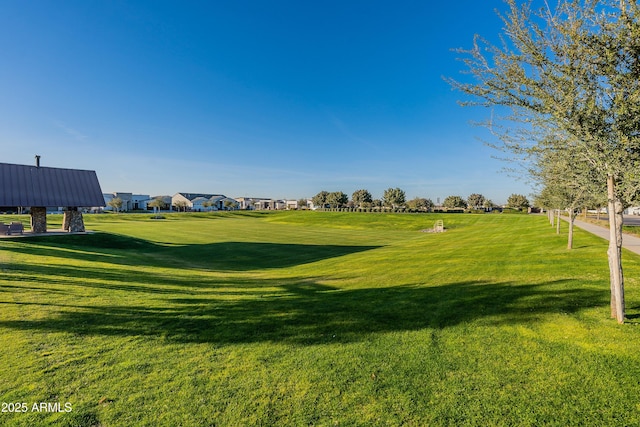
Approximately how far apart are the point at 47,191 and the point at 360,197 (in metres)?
118

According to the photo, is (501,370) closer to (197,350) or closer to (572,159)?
(572,159)

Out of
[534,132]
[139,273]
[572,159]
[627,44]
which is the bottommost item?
[139,273]

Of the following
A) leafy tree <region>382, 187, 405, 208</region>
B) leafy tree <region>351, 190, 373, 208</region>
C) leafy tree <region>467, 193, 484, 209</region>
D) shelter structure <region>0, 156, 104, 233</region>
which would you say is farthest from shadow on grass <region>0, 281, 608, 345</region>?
leafy tree <region>467, 193, 484, 209</region>

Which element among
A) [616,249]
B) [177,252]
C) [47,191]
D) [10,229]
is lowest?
[177,252]

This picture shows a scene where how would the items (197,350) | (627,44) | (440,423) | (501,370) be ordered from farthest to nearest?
(197,350)
(627,44)
(501,370)
(440,423)

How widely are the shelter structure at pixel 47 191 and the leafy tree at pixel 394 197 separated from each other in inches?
4021

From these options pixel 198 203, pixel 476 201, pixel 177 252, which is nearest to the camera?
pixel 177 252

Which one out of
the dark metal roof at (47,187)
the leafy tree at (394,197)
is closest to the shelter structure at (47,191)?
the dark metal roof at (47,187)

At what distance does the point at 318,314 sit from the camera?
7.73 m

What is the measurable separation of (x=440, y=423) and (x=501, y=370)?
5.53 ft

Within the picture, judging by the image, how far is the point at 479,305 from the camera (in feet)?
25.3

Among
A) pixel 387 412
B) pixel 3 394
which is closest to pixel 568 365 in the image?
pixel 387 412

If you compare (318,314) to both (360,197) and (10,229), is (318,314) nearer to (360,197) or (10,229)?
(10,229)

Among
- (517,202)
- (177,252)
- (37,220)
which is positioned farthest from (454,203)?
(37,220)
